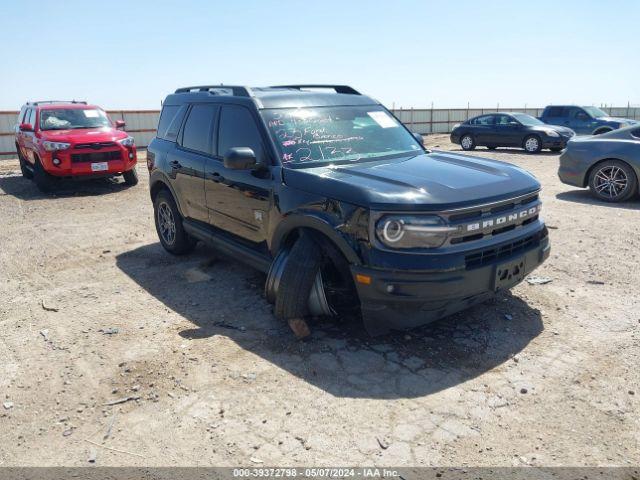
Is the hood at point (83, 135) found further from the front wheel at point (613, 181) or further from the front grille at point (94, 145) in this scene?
the front wheel at point (613, 181)

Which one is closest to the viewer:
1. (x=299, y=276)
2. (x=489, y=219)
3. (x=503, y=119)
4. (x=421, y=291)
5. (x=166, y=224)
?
(x=421, y=291)

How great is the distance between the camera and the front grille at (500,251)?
3527 mm

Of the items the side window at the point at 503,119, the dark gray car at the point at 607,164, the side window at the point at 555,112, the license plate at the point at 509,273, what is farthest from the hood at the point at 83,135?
the side window at the point at 555,112

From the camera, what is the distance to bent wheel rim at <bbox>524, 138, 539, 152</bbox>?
17430 millimetres

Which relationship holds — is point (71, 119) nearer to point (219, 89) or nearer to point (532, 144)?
point (219, 89)

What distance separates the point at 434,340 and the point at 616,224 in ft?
15.7

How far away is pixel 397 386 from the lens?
11.1ft

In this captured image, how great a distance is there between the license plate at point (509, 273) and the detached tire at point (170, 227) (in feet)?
12.4

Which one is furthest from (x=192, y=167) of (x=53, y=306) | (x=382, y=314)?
(x=382, y=314)

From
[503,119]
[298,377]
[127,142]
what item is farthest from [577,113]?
[298,377]

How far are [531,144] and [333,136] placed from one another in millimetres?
14948

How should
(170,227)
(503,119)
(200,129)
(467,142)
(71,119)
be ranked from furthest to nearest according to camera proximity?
(467,142)
(503,119)
(71,119)
(170,227)
(200,129)

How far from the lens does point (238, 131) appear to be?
4.73 metres

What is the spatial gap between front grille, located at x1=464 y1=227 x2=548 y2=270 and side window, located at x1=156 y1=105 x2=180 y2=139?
3930 mm
